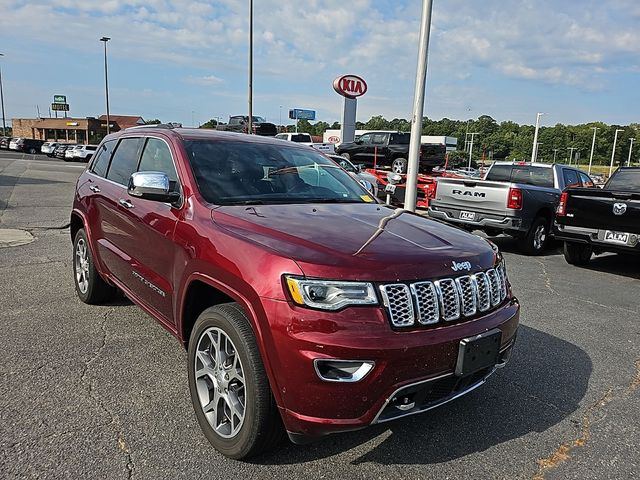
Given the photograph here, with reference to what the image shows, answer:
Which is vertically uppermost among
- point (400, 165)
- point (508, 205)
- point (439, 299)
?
point (400, 165)

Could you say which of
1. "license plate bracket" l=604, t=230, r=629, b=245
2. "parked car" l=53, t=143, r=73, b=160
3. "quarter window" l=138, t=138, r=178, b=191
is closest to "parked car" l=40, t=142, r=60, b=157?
"parked car" l=53, t=143, r=73, b=160

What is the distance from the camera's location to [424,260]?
2.46 meters

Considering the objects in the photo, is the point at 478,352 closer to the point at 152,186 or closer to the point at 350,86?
the point at 152,186

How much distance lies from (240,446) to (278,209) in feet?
4.57

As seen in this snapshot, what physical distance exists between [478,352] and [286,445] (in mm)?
1156

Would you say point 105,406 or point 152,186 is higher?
point 152,186

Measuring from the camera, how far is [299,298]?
2250 mm

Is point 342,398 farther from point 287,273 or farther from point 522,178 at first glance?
point 522,178

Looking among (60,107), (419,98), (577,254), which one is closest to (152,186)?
(577,254)

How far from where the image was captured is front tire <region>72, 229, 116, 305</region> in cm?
479

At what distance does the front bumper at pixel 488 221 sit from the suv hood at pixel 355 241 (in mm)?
5933

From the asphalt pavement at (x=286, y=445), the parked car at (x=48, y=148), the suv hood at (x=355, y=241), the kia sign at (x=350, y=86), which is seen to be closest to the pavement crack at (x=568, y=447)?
the asphalt pavement at (x=286, y=445)

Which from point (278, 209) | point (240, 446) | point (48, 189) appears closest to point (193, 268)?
point (278, 209)

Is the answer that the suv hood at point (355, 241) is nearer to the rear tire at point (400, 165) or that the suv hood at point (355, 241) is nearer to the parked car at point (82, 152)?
the rear tire at point (400, 165)
